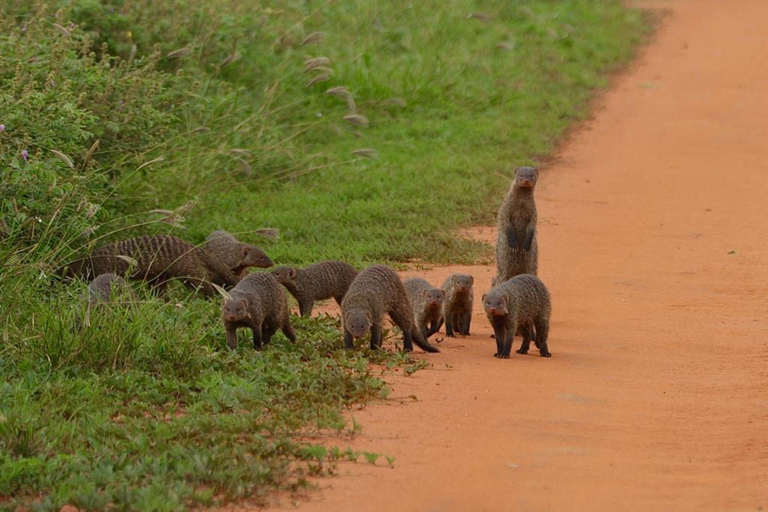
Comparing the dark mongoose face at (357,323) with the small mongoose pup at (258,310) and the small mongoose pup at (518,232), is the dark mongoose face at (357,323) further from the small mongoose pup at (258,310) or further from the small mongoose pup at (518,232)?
the small mongoose pup at (518,232)

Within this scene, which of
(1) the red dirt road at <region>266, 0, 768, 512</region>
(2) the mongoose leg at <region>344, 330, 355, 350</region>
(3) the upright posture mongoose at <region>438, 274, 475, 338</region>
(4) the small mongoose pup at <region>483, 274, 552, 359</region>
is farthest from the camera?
(3) the upright posture mongoose at <region>438, 274, 475, 338</region>

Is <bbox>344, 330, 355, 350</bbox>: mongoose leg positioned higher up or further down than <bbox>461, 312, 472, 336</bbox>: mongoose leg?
further down

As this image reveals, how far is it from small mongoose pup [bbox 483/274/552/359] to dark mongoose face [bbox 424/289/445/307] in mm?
406

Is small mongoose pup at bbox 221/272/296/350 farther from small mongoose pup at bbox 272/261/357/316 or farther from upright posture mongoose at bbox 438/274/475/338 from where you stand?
upright posture mongoose at bbox 438/274/475/338

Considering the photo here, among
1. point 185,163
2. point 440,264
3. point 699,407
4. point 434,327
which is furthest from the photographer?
point 185,163

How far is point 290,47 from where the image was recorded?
14539mm

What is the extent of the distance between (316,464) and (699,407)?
2194 mm

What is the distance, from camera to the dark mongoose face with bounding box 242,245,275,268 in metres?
9.38

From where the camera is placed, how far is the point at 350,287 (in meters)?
7.83

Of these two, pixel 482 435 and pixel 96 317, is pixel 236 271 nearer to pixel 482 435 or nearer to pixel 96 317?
pixel 96 317

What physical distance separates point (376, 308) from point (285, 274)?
1.12 m

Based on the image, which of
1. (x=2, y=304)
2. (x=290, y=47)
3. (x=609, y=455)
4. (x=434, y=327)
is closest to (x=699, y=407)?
(x=609, y=455)

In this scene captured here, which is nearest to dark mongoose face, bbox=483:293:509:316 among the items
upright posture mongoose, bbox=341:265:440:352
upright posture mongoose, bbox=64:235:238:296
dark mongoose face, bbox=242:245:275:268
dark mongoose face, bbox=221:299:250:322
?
upright posture mongoose, bbox=341:265:440:352

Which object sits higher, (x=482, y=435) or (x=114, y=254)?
(x=114, y=254)
